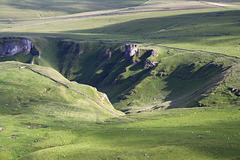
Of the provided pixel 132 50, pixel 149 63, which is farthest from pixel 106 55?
pixel 149 63

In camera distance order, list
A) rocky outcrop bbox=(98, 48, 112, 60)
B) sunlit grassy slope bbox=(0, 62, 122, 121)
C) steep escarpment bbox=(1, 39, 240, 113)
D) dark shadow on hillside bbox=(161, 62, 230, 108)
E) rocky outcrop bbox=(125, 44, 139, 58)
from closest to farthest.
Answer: sunlit grassy slope bbox=(0, 62, 122, 121) < steep escarpment bbox=(1, 39, 240, 113) < dark shadow on hillside bbox=(161, 62, 230, 108) < rocky outcrop bbox=(125, 44, 139, 58) < rocky outcrop bbox=(98, 48, 112, 60)

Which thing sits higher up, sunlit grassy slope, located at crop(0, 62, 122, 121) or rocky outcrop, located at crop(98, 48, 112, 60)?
sunlit grassy slope, located at crop(0, 62, 122, 121)

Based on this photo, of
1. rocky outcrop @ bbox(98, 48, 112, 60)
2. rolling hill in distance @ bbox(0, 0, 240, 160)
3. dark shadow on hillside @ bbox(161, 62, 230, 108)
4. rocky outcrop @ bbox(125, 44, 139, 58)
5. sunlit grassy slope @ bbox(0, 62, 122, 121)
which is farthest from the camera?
rocky outcrop @ bbox(98, 48, 112, 60)

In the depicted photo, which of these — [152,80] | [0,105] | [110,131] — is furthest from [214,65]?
[0,105]

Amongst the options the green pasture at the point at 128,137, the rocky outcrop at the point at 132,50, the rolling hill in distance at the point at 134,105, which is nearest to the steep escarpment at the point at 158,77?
the rocky outcrop at the point at 132,50

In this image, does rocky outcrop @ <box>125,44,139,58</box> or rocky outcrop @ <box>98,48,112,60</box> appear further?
rocky outcrop @ <box>98,48,112,60</box>

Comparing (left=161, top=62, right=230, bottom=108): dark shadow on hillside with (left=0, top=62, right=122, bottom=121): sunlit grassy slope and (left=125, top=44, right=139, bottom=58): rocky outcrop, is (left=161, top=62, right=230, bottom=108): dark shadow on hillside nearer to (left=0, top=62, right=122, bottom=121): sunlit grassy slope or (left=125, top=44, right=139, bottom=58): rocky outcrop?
(left=125, top=44, right=139, bottom=58): rocky outcrop

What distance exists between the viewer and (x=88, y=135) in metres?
68.9

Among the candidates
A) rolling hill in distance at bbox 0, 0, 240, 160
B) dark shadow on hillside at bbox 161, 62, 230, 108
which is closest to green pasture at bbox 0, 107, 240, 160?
rolling hill in distance at bbox 0, 0, 240, 160

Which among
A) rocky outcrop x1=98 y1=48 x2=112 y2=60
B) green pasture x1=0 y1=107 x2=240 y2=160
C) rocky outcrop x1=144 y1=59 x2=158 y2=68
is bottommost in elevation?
rocky outcrop x1=98 y1=48 x2=112 y2=60

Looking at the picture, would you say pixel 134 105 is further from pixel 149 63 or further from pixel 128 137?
pixel 128 137

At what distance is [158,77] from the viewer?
497ft

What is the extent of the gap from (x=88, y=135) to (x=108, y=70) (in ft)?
376

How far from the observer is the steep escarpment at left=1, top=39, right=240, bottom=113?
110m
